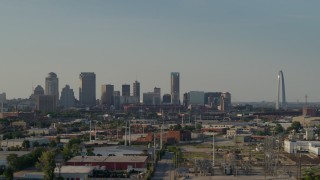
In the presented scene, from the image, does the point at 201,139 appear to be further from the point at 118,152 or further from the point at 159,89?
the point at 159,89

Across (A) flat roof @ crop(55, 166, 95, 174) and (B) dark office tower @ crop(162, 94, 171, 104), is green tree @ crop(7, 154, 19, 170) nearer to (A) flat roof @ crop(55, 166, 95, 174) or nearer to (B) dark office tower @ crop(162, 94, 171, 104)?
(A) flat roof @ crop(55, 166, 95, 174)

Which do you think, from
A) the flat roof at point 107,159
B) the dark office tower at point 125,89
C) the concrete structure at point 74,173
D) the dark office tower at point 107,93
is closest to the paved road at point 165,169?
the flat roof at point 107,159

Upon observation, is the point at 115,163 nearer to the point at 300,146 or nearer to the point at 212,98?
the point at 300,146

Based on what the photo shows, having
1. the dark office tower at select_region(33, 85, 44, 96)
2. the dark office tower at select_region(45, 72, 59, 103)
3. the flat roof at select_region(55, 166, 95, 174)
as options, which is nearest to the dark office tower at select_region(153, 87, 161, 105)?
the dark office tower at select_region(45, 72, 59, 103)

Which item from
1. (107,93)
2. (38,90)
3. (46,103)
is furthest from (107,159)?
(38,90)

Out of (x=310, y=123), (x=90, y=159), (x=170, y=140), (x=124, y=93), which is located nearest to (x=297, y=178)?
(x=90, y=159)

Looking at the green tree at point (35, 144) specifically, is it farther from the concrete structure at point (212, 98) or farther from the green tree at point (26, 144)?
the concrete structure at point (212, 98)
